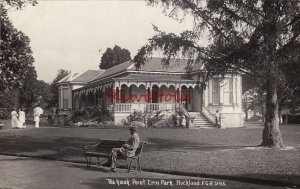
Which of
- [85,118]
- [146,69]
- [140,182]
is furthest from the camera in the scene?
[146,69]

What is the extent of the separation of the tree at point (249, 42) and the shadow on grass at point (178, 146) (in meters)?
2.13

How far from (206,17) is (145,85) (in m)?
19.7

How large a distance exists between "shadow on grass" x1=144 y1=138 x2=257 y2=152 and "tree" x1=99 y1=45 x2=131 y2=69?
60468mm

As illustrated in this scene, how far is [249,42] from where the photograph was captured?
15883 mm

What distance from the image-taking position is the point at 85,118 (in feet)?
117

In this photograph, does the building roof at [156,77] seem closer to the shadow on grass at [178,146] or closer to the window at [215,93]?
the window at [215,93]

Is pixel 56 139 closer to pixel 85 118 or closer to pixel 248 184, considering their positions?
pixel 85 118

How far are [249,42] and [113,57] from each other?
219ft

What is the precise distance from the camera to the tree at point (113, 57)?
267 ft

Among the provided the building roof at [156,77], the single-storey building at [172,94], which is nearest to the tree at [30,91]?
the single-storey building at [172,94]

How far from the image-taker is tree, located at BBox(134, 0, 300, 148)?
15.5m

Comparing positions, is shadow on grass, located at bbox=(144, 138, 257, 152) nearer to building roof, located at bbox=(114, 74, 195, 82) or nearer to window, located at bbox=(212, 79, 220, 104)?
building roof, located at bbox=(114, 74, 195, 82)

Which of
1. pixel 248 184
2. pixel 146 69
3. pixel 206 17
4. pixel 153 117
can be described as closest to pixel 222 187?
pixel 248 184

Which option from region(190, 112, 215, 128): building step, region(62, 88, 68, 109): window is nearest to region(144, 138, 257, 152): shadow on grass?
region(190, 112, 215, 128): building step
